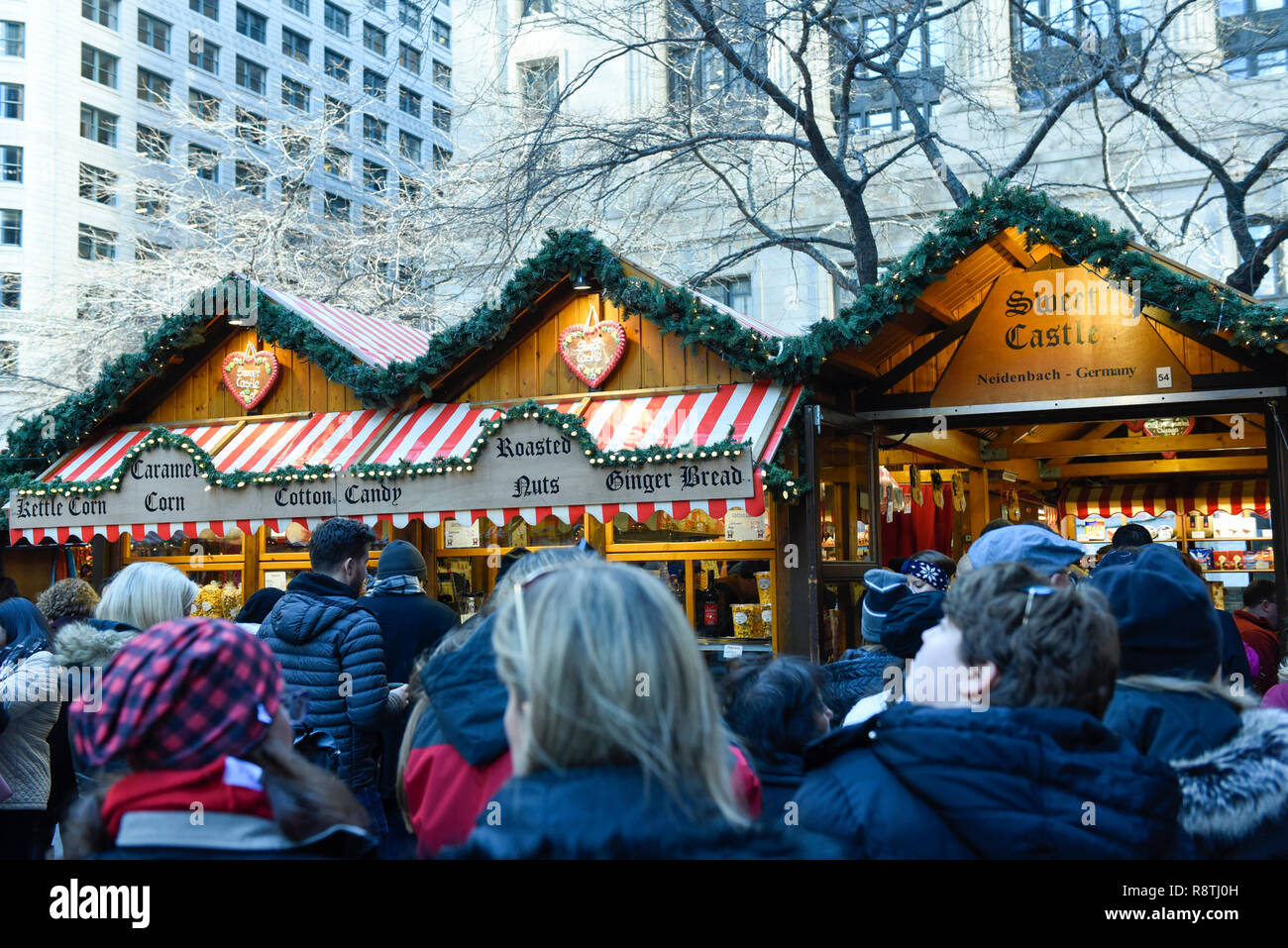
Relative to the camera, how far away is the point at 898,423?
30.4 ft

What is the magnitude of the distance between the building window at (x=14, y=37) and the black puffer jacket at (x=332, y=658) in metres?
43.2

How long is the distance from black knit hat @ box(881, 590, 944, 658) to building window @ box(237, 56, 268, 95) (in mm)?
46831

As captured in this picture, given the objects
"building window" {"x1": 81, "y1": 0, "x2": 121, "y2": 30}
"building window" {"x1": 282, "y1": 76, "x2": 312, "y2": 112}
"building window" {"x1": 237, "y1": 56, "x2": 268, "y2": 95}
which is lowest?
"building window" {"x1": 282, "y1": 76, "x2": 312, "y2": 112}

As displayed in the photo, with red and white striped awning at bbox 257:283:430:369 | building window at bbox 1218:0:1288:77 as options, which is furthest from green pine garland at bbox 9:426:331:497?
building window at bbox 1218:0:1288:77

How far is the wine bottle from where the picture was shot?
878 centimetres

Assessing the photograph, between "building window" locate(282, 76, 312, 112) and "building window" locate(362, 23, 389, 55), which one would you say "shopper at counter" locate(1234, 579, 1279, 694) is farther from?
"building window" locate(362, 23, 389, 55)

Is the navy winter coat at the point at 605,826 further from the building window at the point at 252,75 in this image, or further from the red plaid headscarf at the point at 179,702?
the building window at the point at 252,75

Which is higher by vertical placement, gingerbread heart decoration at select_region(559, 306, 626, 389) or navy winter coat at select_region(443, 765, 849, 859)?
gingerbread heart decoration at select_region(559, 306, 626, 389)

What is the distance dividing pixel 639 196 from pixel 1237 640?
17.4m

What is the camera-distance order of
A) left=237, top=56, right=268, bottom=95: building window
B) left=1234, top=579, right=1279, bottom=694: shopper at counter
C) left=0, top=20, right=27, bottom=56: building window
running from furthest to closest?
left=237, top=56, right=268, bottom=95: building window → left=0, top=20, right=27, bottom=56: building window → left=1234, top=579, right=1279, bottom=694: shopper at counter

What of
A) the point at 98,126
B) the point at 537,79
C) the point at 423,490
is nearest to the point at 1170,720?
the point at 423,490

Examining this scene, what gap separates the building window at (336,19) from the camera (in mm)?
49406
